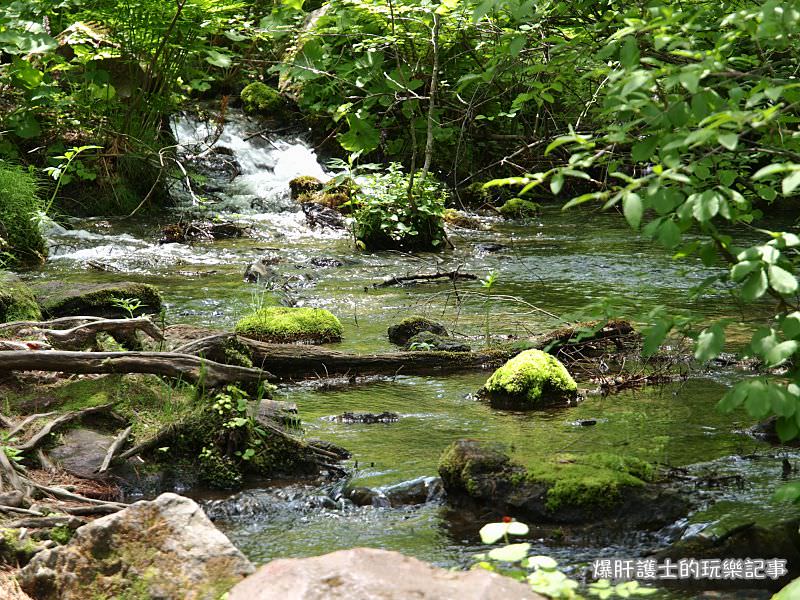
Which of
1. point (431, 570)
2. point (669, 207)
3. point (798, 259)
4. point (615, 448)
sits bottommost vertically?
point (615, 448)

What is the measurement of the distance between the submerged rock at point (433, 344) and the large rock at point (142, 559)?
407 centimetres

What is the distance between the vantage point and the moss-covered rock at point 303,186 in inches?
615

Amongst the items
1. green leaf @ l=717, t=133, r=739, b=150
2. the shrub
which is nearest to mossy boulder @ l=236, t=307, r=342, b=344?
the shrub

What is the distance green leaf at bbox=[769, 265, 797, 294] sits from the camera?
2.55 m

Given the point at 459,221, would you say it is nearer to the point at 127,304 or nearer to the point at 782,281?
the point at 127,304

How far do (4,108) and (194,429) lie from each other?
376 inches

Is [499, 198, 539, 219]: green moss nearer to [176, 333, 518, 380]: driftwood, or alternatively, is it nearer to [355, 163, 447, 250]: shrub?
[355, 163, 447, 250]: shrub

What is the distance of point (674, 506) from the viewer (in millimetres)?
4039

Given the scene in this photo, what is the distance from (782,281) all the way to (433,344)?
15.3 ft

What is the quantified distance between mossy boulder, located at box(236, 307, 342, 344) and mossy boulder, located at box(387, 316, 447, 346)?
52 centimetres

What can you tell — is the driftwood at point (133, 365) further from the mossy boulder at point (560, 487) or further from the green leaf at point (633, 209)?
the green leaf at point (633, 209)

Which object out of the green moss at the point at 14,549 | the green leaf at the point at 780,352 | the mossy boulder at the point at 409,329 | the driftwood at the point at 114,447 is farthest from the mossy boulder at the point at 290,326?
the green leaf at the point at 780,352

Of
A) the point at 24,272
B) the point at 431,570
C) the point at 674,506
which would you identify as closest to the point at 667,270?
the point at 674,506

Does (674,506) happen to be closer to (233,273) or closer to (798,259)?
(798,259)
